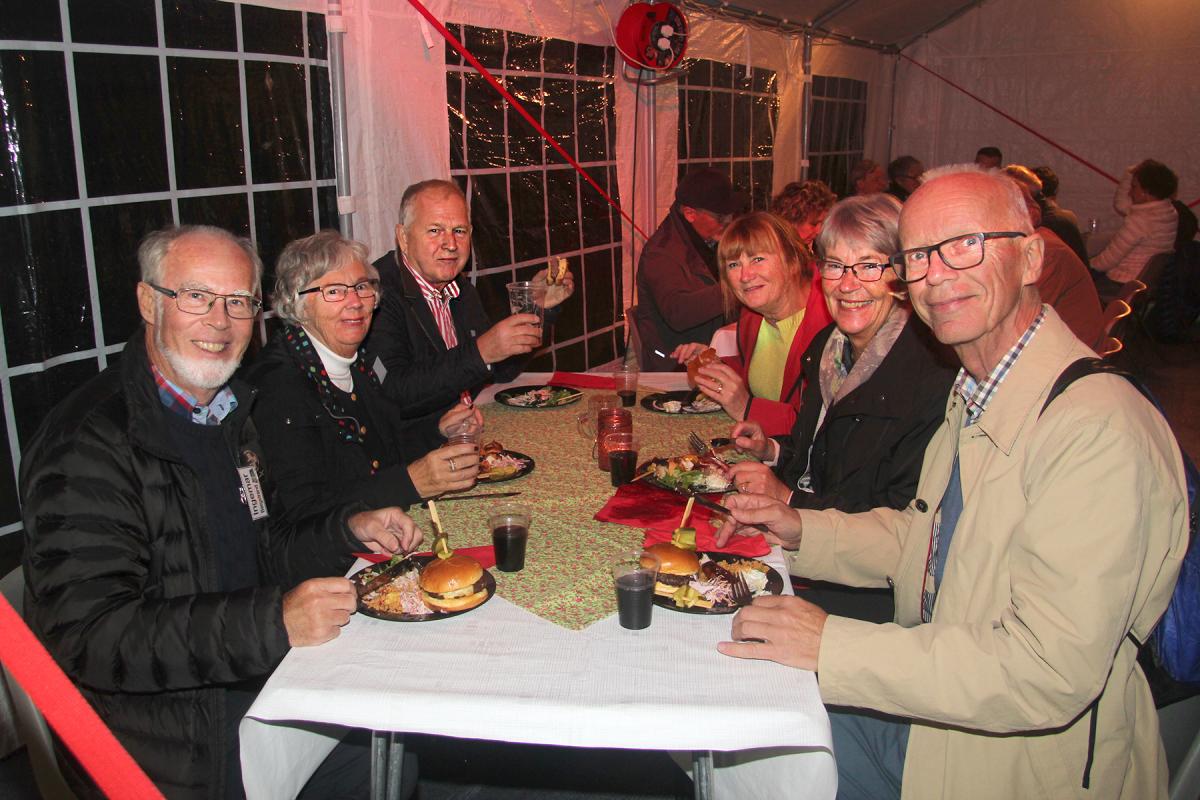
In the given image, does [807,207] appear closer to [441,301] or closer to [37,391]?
[441,301]

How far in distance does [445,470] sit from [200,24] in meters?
2.03

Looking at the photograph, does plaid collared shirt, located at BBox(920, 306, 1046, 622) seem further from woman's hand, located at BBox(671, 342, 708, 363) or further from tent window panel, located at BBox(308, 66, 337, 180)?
tent window panel, located at BBox(308, 66, 337, 180)

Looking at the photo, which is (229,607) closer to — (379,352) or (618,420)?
(618,420)

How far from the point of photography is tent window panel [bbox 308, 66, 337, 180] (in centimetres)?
369

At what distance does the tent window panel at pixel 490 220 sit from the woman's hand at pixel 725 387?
87.0 inches

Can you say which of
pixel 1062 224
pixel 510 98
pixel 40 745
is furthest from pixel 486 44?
pixel 1062 224

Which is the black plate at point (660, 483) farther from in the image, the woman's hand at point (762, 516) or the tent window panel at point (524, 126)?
the tent window panel at point (524, 126)

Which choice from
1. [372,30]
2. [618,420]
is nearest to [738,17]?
[372,30]

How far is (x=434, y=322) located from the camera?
3.45 m

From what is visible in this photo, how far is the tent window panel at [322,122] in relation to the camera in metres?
3.69

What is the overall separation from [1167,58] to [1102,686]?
12.0 m

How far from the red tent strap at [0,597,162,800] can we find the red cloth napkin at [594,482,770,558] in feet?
4.25

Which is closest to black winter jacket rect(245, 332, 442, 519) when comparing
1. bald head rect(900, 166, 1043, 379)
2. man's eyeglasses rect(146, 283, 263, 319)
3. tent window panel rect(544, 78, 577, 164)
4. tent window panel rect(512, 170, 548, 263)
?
man's eyeglasses rect(146, 283, 263, 319)

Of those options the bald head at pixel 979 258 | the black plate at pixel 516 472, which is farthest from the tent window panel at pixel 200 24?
the bald head at pixel 979 258
